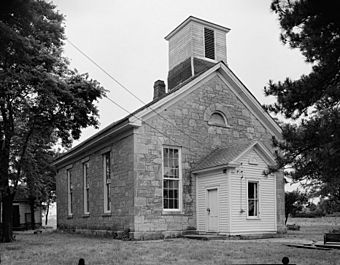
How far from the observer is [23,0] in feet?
24.4

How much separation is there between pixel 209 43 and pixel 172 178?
7.95 m

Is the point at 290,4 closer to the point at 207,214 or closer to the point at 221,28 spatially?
the point at 207,214

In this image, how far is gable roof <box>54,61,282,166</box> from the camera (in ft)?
60.3

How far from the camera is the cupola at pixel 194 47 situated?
74.2ft

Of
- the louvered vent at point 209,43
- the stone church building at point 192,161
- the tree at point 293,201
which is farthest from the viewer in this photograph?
the tree at point 293,201

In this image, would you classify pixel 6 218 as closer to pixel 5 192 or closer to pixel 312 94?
pixel 5 192

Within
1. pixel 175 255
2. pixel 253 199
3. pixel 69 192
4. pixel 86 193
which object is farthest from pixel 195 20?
pixel 175 255

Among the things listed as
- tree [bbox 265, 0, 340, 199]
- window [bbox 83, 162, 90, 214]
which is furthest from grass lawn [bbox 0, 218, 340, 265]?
window [bbox 83, 162, 90, 214]

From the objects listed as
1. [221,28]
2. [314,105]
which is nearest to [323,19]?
[314,105]

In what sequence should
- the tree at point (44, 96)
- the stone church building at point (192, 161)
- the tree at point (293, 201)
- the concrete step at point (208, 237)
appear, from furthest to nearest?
the tree at point (293, 201), the stone church building at point (192, 161), the concrete step at point (208, 237), the tree at point (44, 96)

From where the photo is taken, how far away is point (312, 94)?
1087 centimetres

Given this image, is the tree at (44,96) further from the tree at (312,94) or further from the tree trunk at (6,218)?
the tree at (312,94)

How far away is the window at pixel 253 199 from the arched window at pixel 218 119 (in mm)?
3531

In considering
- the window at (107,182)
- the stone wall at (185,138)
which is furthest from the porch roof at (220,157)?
the window at (107,182)
